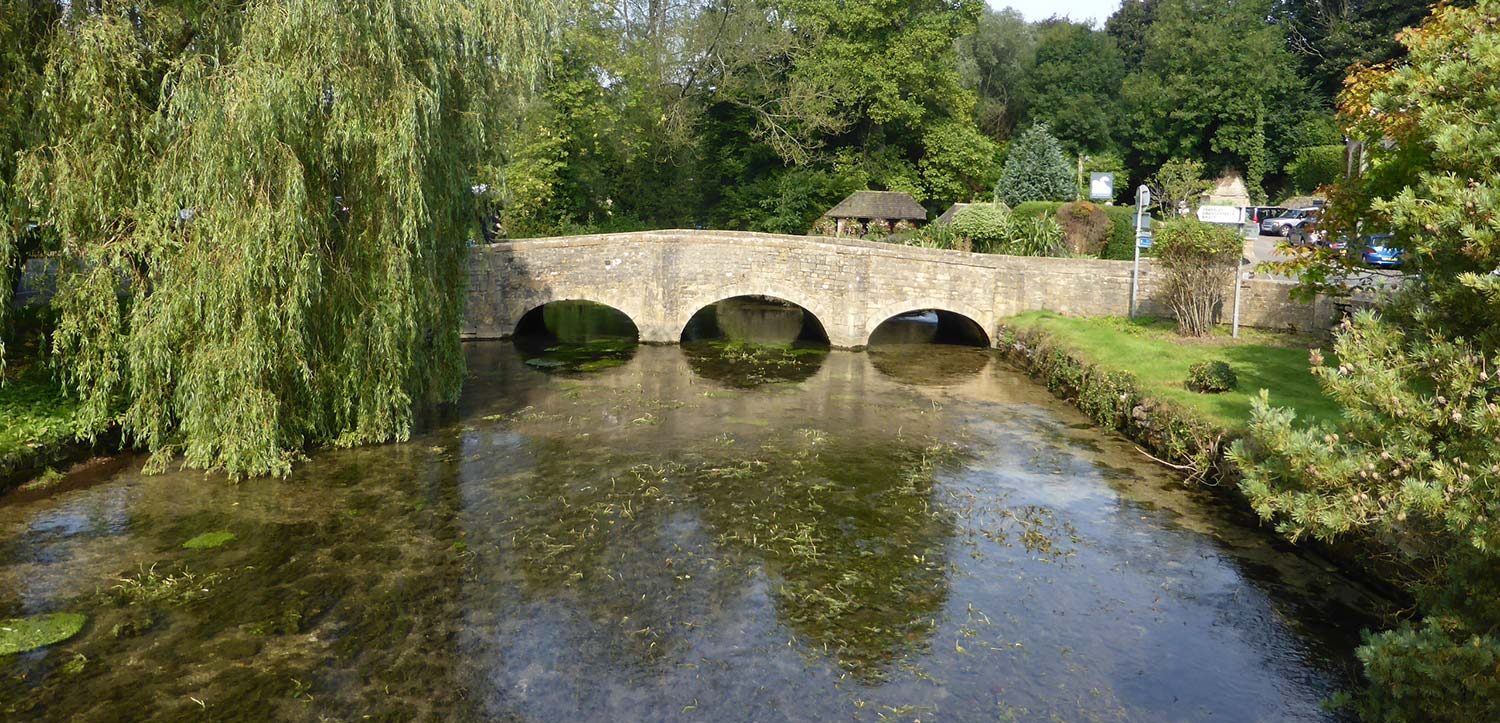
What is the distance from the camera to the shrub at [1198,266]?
23.0m

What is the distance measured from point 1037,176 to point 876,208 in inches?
291

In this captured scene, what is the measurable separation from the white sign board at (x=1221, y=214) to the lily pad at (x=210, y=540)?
17689 mm

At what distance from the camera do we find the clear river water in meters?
9.38

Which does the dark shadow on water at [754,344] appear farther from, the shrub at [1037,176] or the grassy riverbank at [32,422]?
the grassy riverbank at [32,422]

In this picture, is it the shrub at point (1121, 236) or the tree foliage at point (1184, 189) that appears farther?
the tree foliage at point (1184, 189)

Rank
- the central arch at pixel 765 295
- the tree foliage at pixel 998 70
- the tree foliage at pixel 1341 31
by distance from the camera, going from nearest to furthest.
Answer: the central arch at pixel 765 295 < the tree foliage at pixel 1341 31 < the tree foliage at pixel 998 70

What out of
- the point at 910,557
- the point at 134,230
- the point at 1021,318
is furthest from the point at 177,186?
the point at 1021,318

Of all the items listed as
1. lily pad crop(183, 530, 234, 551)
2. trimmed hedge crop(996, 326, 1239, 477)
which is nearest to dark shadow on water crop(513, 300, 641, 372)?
trimmed hedge crop(996, 326, 1239, 477)

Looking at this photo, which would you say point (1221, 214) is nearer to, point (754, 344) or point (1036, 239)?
point (1036, 239)

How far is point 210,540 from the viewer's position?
501 inches

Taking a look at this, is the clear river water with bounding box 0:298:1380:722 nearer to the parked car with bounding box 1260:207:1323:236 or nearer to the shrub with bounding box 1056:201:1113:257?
the shrub with bounding box 1056:201:1113:257

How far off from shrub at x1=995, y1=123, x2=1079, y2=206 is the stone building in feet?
14.0

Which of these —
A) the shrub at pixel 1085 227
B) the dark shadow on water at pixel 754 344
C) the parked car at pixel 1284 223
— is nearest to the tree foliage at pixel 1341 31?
the parked car at pixel 1284 223

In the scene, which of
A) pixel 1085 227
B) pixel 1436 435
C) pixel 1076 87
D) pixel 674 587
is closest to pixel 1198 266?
pixel 1085 227
